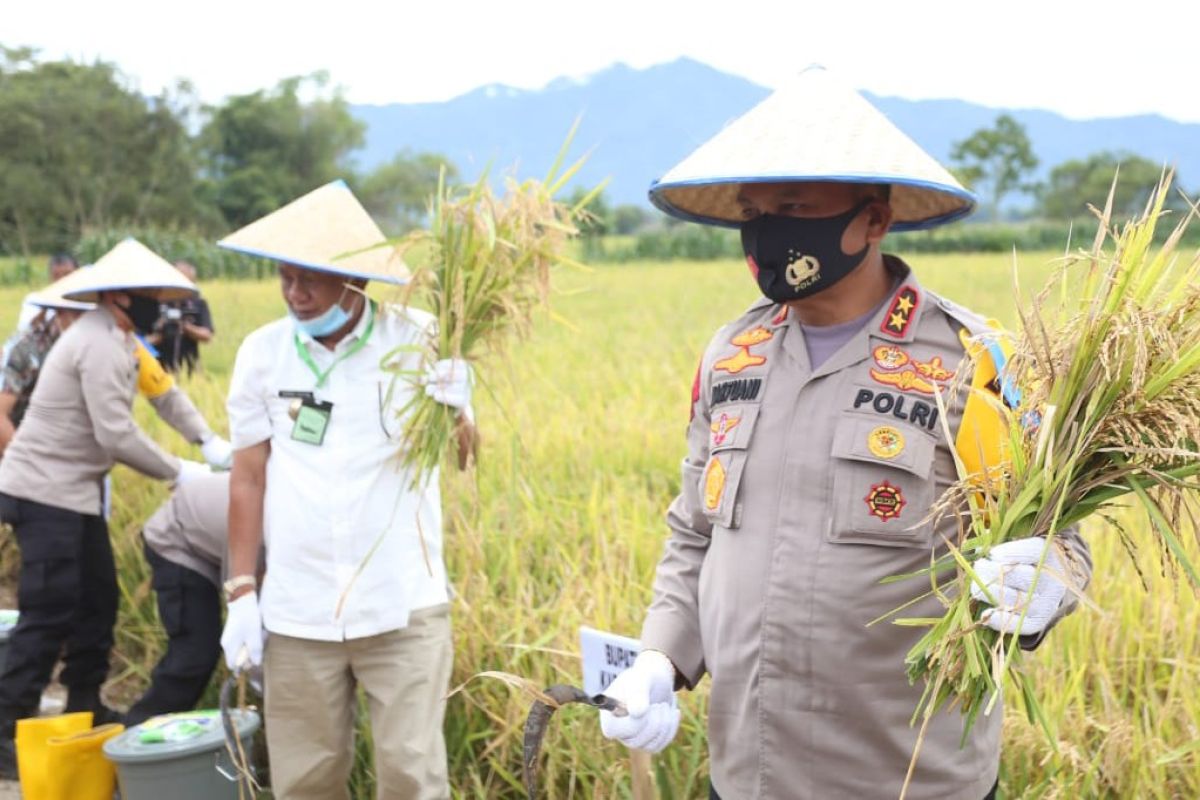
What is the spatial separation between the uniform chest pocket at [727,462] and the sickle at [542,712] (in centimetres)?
33

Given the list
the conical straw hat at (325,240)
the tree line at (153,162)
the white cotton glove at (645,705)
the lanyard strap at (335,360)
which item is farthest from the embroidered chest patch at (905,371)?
the tree line at (153,162)

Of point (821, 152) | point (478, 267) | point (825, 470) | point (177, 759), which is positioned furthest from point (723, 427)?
point (177, 759)

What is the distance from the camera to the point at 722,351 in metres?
1.96

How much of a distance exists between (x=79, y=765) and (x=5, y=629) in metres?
1.03

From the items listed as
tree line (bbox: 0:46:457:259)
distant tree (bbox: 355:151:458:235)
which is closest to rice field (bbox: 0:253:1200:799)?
tree line (bbox: 0:46:457:259)

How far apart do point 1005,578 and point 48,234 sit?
143 feet

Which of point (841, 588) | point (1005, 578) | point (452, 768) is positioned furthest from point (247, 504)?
point (1005, 578)

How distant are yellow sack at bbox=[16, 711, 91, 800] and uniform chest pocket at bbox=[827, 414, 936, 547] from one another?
A: 2.56 meters

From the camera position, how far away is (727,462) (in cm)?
183

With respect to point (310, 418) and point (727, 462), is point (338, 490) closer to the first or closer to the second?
point (310, 418)

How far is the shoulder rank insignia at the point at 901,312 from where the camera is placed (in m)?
1.76

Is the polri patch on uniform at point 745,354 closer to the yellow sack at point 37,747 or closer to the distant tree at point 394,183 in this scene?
the yellow sack at point 37,747

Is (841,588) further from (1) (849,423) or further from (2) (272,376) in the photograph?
(2) (272,376)

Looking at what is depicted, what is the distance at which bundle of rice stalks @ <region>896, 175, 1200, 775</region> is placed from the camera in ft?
4.61
